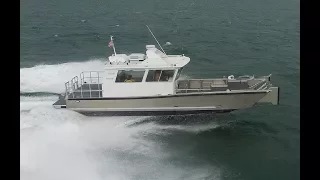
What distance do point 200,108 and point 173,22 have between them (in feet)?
75.8

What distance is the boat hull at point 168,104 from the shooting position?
14.0m

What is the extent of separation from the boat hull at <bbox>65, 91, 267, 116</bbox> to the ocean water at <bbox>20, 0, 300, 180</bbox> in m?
0.35

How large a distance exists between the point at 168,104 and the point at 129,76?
1858 millimetres

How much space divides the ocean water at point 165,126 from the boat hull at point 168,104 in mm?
355

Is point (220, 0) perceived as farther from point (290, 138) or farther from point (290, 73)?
point (290, 138)

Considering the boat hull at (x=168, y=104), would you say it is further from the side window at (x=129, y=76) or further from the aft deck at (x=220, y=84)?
the side window at (x=129, y=76)

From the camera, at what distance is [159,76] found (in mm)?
14148

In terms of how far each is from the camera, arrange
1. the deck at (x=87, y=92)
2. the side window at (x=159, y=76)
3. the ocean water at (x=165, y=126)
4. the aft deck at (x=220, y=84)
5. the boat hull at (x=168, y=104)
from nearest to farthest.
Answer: the ocean water at (x=165, y=126)
the boat hull at (x=168, y=104)
the side window at (x=159, y=76)
the aft deck at (x=220, y=84)
the deck at (x=87, y=92)

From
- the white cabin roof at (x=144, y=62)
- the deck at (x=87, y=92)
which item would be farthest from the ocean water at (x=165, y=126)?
the white cabin roof at (x=144, y=62)

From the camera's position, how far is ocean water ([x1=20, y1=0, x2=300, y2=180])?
38.2 feet

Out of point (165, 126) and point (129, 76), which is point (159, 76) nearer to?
point (129, 76)

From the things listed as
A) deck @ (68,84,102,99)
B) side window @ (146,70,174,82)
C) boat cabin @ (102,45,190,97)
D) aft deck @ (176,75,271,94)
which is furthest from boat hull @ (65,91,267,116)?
side window @ (146,70,174,82)

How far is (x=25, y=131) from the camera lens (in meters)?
13.2
